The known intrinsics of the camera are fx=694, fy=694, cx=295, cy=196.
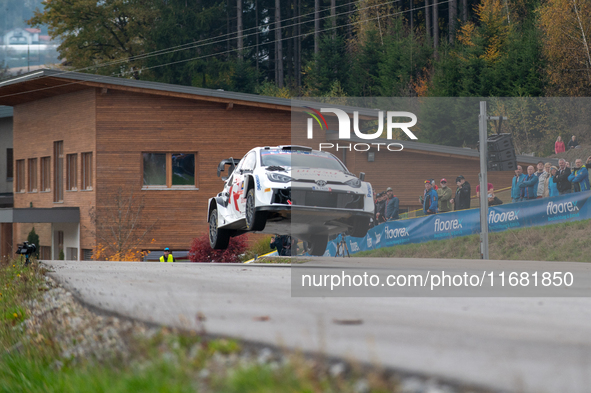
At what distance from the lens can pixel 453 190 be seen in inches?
822

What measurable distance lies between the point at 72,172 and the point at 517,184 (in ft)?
77.7

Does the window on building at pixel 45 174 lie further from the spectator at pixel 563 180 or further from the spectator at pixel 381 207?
the spectator at pixel 563 180

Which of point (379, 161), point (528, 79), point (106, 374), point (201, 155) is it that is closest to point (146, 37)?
point (201, 155)

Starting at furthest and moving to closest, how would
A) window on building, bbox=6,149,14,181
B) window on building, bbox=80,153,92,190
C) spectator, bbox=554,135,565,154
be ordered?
window on building, bbox=6,149,14,181 → window on building, bbox=80,153,92,190 → spectator, bbox=554,135,565,154

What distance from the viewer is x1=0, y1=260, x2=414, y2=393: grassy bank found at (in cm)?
479

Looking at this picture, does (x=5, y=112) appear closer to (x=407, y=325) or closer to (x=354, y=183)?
(x=354, y=183)

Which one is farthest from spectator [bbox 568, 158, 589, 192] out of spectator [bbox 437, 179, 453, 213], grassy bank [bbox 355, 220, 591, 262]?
spectator [bbox 437, 179, 453, 213]

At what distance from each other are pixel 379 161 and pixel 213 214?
8019mm

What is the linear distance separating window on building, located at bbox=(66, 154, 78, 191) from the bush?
12321 millimetres

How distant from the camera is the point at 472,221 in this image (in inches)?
808

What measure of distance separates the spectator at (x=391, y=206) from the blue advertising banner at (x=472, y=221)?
275 millimetres

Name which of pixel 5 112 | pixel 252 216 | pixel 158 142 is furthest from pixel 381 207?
pixel 5 112

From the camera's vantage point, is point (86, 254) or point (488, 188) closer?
point (488, 188)

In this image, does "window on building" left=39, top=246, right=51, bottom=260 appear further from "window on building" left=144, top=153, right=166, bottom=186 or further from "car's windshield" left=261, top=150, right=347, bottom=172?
"car's windshield" left=261, top=150, right=347, bottom=172
